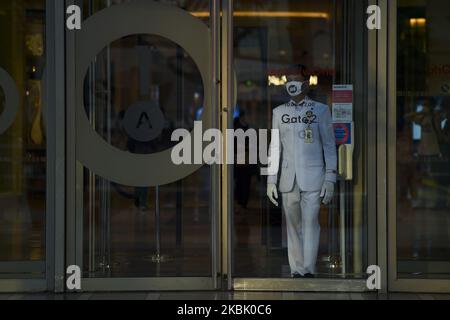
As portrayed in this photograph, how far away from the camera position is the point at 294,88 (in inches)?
292

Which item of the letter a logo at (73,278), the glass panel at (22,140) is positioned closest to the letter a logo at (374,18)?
the glass panel at (22,140)

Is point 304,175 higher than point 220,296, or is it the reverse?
point 304,175

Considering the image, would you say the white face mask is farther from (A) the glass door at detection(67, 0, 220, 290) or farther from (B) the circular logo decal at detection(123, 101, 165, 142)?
(B) the circular logo decal at detection(123, 101, 165, 142)

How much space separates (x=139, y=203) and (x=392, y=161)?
2378 millimetres

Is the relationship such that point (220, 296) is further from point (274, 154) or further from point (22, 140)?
point (22, 140)

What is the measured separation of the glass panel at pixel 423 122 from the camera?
7719mm

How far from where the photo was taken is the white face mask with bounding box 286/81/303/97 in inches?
291

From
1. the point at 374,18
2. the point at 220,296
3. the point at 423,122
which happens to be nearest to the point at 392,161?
the point at 374,18

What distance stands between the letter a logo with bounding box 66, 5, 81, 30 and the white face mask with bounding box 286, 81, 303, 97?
1.86 metres

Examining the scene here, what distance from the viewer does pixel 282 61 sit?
25.5 ft
